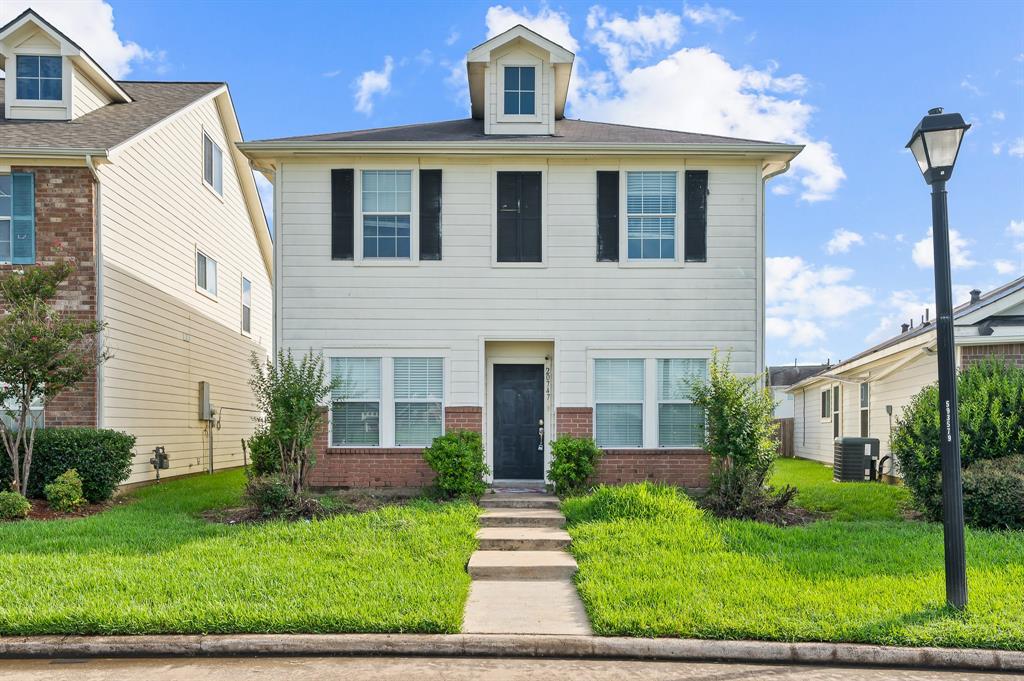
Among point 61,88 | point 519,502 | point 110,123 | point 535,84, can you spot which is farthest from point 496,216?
point 61,88

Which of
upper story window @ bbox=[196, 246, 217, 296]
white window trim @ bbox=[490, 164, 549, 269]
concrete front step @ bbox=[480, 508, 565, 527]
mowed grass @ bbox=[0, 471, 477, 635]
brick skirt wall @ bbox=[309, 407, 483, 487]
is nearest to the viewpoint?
mowed grass @ bbox=[0, 471, 477, 635]

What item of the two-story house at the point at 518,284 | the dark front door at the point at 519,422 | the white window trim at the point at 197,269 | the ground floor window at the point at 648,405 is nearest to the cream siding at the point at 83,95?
the white window trim at the point at 197,269

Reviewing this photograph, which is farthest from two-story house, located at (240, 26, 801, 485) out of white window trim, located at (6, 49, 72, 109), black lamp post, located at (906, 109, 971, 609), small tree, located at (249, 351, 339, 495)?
black lamp post, located at (906, 109, 971, 609)

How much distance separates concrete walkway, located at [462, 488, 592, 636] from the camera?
6.48 meters

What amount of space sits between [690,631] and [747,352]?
7033mm

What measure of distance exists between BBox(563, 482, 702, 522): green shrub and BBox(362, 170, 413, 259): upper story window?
501cm

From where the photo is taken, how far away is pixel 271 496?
400 inches

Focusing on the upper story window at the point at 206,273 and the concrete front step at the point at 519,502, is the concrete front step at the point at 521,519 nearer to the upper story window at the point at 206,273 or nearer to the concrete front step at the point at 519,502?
the concrete front step at the point at 519,502

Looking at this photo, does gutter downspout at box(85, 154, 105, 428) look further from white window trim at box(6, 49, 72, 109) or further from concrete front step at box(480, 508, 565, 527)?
concrete front step at box(480, 508, 565, 527)

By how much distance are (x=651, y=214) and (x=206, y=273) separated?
36.3ft

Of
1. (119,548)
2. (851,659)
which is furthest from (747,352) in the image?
(119,548)

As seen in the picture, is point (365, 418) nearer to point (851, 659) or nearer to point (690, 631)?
point (690, 631)

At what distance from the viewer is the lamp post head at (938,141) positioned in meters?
6.32

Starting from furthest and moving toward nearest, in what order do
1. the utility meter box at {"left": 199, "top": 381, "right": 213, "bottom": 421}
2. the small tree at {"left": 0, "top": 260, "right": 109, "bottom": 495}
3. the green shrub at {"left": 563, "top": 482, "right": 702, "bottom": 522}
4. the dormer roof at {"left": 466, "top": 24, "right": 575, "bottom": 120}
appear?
the utility meter box at {"left": 199, "top": 381, "right": 213, "bottom": 421}
the dormer roof at {"left": 466, "top": 24, "right": 575, "bottom": 120}
the small tree at {"left": 0, "top": 260, "right": 109, "bottom": 495}
the green shrub at {"left": 563, "top": 482, "right": 702, "bottom": 522}
